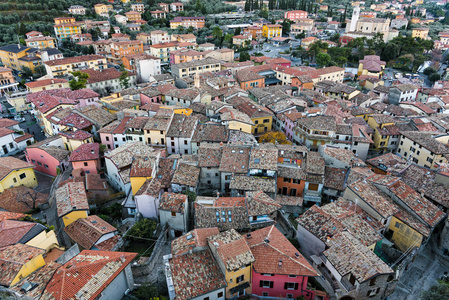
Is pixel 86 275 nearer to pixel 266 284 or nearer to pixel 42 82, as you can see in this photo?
pixel 266 284

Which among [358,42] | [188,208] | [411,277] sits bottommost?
[411,277]

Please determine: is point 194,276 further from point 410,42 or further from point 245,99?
point 410,42

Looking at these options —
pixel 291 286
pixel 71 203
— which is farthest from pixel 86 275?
pixel 291 286

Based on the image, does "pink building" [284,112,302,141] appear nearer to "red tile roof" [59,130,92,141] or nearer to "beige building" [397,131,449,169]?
"beige building" [397,131,449,169]

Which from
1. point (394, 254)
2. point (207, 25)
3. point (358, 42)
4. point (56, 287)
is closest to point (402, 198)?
point (394, 254)

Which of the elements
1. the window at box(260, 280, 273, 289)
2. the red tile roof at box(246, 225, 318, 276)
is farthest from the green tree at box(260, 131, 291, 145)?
the window at box(260, 280, 273, 289)

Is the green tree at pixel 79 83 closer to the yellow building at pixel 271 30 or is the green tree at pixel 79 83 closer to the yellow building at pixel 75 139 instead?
the yellow building at pixel 75 139

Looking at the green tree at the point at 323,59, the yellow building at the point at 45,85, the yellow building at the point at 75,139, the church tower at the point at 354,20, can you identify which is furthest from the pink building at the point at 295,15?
the yellow building at the point at 75,139
